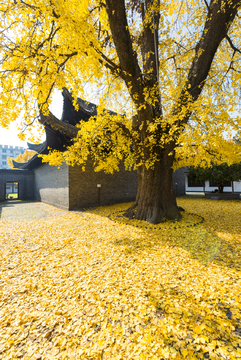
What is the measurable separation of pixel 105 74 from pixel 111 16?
156 centimetres

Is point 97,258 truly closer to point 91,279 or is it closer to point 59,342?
point 91,279

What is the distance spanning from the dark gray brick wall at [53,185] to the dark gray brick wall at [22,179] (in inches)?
82.7

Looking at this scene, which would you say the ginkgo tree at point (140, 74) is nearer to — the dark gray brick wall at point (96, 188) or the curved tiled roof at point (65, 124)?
the curved tiled roof at point (65, 124)

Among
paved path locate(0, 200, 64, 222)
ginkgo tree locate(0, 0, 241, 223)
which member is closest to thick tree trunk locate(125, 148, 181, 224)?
ginkgo tree locate(0, 0, 241, 223)

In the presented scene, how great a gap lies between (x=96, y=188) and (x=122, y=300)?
858cm

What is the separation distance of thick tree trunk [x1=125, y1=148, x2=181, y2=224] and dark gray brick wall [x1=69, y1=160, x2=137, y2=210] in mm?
4467

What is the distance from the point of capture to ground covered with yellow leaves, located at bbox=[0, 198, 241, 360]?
1483 millimetres

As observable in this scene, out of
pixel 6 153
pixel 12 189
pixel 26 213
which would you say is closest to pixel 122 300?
pixel 26 213

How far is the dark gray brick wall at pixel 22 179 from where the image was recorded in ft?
53.7

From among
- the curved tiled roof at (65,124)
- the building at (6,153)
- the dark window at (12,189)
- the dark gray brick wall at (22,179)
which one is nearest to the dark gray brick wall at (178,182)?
the curved tiled roof at (65,124)

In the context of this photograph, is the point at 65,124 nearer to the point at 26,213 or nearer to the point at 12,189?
the point at 26,213

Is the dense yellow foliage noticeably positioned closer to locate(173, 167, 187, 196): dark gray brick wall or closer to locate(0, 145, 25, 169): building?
locate(173, 167, 187, 196): dark gray brick wall

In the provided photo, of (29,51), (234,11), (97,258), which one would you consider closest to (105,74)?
(29,51)

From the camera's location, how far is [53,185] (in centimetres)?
1177
